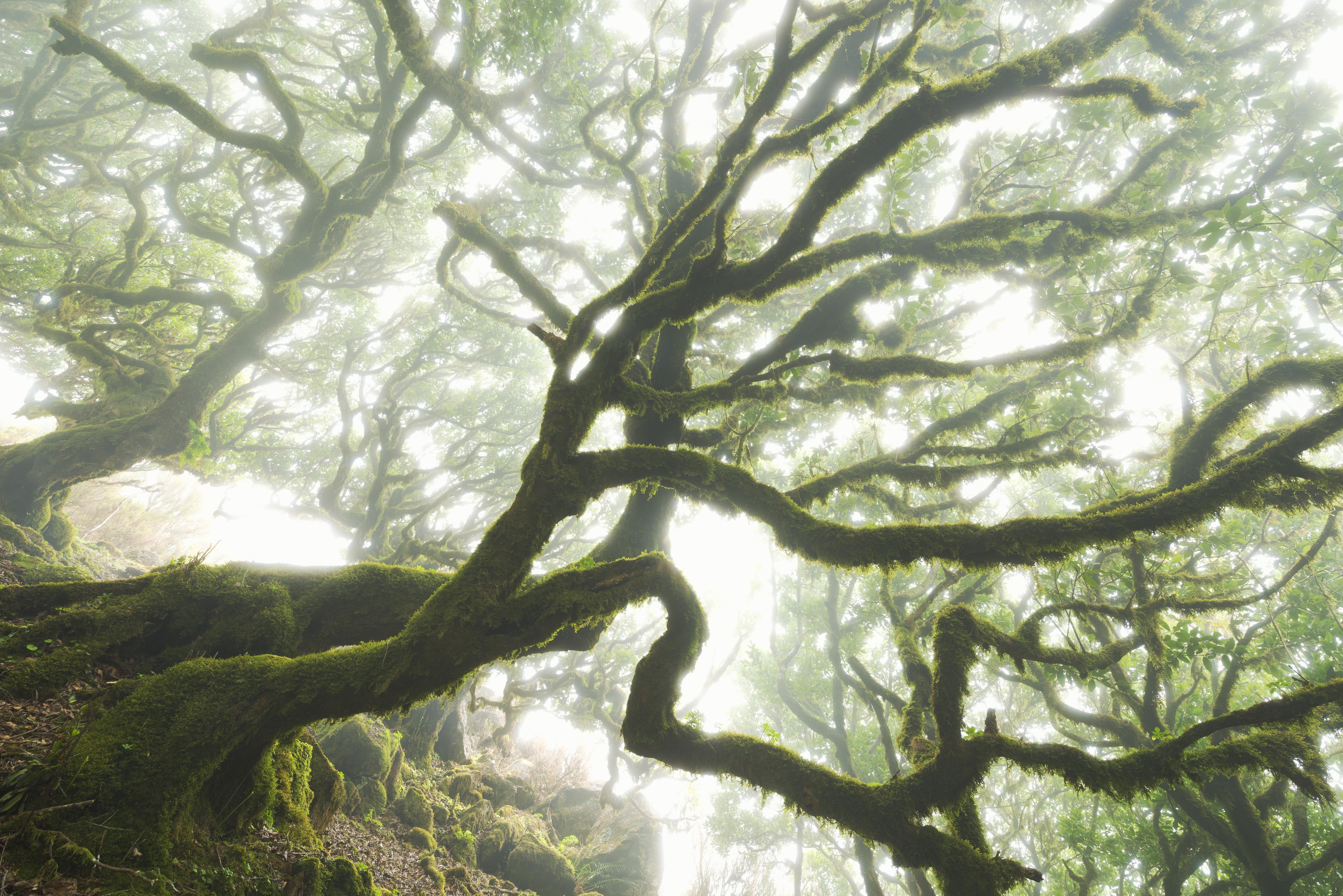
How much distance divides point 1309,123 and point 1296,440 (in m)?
6.32

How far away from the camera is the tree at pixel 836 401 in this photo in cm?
377

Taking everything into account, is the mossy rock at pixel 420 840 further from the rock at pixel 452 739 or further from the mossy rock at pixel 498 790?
the rock at pixel 452 739

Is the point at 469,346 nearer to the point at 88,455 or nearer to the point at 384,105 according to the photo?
the point at 384,105

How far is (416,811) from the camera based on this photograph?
32.6ft

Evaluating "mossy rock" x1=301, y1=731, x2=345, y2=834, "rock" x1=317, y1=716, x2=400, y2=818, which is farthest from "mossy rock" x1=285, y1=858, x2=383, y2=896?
"rock" x1=317, y1=716, x2=400, y2=818

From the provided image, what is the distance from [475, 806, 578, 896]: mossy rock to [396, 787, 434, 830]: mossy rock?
5.89ft

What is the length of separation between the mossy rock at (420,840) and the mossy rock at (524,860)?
2229 millimetres

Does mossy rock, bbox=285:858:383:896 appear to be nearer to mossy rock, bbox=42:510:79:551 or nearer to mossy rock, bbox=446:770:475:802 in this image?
mossy rock, bbox=446:770:475:802

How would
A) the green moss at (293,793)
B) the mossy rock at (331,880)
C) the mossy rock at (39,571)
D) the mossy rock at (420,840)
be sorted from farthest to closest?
the mossy rock at (420,840), the mossy rock at (39,571), the green moss at (293,793), the mossy rock at (331,880)

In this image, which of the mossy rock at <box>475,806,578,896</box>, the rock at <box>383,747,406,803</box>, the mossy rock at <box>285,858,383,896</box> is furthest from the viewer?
the mossy rock at <box>475,806,578,896</box>

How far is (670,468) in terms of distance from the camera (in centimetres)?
450

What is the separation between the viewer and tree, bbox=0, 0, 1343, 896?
12.4 feet

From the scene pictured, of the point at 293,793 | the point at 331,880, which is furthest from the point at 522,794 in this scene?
the point at 331,880

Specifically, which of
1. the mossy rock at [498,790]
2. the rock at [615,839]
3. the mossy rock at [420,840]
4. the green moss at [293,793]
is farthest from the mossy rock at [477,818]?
the green moss at [293,793]
